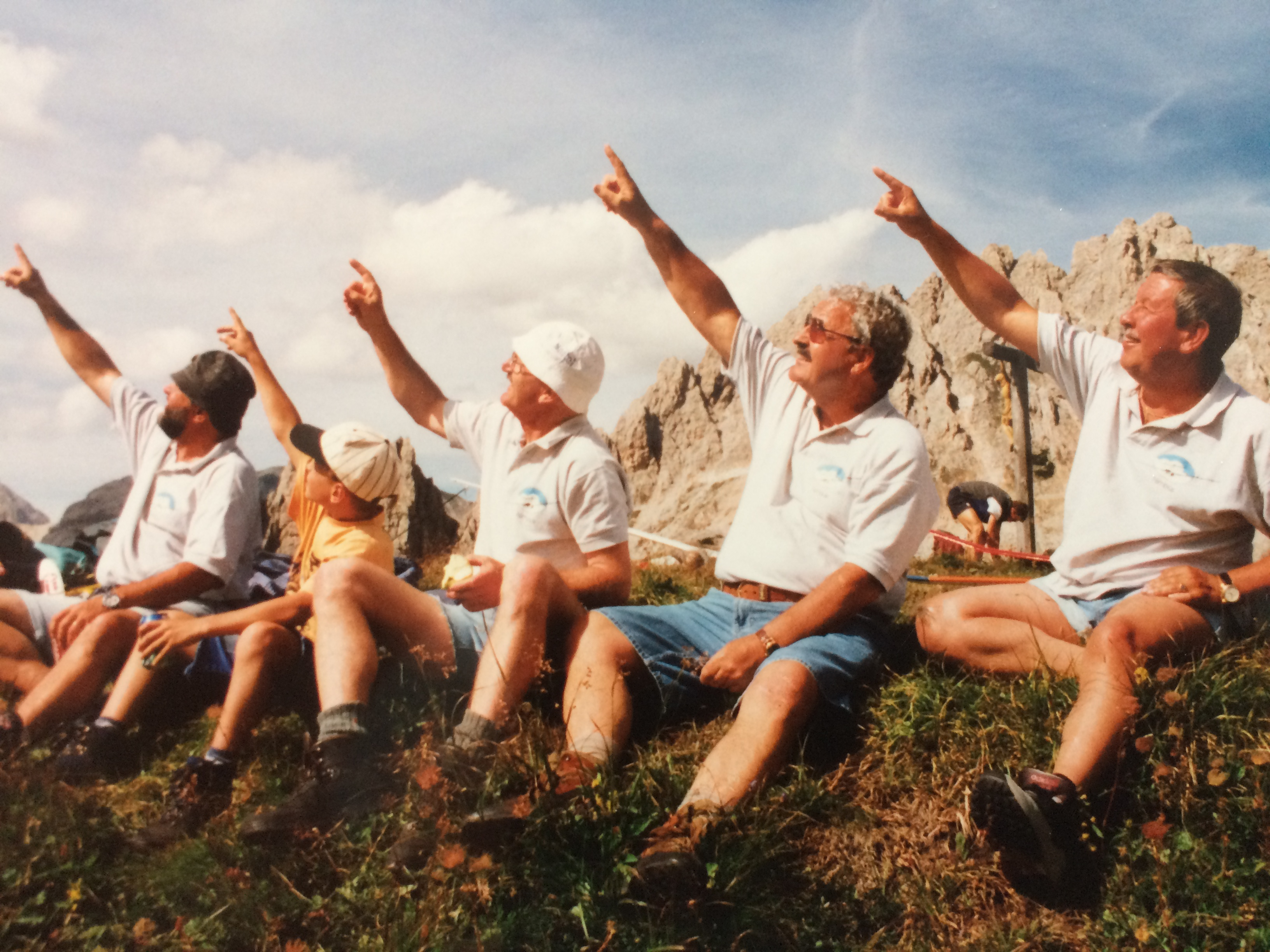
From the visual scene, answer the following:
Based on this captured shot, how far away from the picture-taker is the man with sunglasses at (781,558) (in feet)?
11.3

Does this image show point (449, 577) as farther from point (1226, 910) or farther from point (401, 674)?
point (1226, 910)

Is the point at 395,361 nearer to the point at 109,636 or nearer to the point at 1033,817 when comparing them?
the point at 109,636

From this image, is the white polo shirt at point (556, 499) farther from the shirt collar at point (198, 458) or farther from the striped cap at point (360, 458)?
the shirt collar at point (198, 458)

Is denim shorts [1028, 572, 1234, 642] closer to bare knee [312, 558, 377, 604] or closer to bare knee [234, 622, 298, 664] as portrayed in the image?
bare knee [312, 558, 377, 604]

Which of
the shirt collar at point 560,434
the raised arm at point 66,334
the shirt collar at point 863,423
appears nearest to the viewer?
the shirt collar at point 863,423

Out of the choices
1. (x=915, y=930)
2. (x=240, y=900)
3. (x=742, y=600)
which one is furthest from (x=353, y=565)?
(x=915, y=930)

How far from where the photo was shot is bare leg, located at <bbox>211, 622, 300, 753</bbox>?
3873 mm

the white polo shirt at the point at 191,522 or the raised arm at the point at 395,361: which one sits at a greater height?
the raised arm at the point at 395,361

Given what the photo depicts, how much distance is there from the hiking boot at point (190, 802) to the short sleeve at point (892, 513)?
8.60 ft

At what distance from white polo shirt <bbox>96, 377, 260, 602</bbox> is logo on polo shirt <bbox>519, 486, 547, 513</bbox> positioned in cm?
147

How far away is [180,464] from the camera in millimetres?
4914

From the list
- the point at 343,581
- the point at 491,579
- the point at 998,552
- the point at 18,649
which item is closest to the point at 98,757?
the point at 18,649

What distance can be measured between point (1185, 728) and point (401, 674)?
2964 mm

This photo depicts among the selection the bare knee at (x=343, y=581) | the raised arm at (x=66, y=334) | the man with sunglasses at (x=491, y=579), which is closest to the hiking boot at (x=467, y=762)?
the man with sunglasses at (x=491, y=579)
